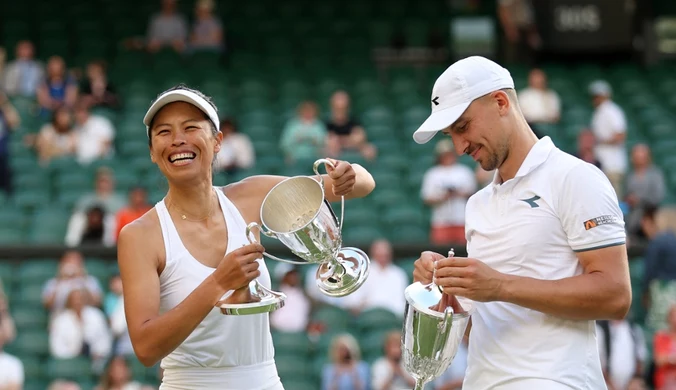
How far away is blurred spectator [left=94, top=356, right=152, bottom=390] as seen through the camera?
8.28 m

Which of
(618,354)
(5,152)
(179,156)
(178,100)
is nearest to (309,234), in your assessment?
(179,156)

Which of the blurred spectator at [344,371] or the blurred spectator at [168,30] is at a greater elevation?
the blurred spectator at [168,30]

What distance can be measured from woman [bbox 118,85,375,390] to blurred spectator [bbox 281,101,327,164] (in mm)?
7579

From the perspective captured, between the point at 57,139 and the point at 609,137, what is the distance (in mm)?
5304

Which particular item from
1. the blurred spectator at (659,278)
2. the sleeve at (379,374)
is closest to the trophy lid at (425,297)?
the sleeve at (379,374)

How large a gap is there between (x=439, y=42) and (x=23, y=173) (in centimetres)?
584

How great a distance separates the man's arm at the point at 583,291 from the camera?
10.6 ft

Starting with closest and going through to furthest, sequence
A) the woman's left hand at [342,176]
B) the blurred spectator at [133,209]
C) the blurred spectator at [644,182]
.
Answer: the woman's left hand at [342,176] → the blurred spectator at [133,209] → the blurred spectator at [644,182]

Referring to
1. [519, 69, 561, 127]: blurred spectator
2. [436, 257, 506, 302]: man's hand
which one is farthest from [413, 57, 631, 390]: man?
[519, 69, 561, 127]: blurred spectator

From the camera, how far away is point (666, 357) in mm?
8703

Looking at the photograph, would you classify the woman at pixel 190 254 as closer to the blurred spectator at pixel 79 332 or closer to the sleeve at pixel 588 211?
the sleeve at pixel 588 211

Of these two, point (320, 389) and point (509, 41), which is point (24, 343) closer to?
point (320, 389)

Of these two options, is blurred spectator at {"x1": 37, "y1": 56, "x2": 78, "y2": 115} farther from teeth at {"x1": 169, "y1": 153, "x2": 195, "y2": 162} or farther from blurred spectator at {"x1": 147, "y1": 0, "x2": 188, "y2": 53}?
teeth at {"x1": 169, "y1": 153, "x2": 195, "y2": 162}

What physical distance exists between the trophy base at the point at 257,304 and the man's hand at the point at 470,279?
1.65 ft
